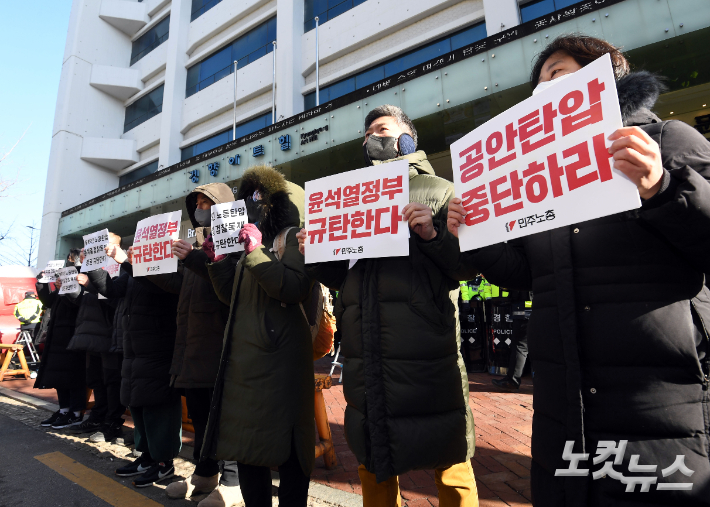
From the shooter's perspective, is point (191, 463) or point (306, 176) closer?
point (191, 463)

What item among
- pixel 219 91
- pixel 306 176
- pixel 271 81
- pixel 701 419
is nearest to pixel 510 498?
pixel 701 419

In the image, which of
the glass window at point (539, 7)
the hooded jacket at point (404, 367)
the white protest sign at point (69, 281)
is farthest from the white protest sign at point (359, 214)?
the glass window at point (539, 7)

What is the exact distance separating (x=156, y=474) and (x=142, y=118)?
26.5 meters

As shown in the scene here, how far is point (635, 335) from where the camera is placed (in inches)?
45.7

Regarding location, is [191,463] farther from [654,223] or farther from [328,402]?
[654,223]

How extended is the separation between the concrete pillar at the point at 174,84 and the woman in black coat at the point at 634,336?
2261cm

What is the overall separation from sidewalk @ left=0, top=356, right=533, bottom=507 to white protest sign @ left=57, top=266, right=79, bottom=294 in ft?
7.15

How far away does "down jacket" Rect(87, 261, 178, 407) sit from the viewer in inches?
130

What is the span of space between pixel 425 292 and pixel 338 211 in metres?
0.63

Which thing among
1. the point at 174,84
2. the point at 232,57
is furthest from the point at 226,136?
the point at 174,84

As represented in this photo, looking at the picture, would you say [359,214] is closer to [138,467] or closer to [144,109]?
[138,467]

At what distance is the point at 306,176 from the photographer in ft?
42.5

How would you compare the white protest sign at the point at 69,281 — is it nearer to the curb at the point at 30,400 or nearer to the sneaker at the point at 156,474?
the curb at the point at 30,400

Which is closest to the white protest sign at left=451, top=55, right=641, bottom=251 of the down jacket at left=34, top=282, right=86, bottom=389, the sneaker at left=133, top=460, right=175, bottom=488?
the sneaker at left=133, top=460, right=175, bottom=488
